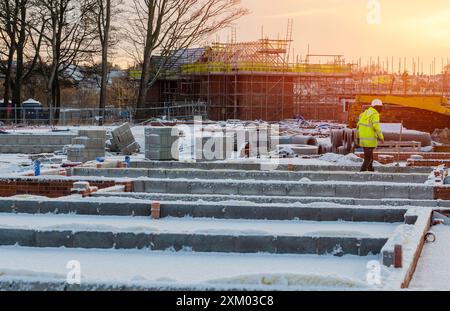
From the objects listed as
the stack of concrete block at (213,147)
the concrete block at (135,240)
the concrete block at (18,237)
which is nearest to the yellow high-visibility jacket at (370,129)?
the stack of concrete block at (213,147)

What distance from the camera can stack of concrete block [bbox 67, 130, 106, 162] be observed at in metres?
17.5

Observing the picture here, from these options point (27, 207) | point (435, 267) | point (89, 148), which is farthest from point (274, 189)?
point (89, 148)

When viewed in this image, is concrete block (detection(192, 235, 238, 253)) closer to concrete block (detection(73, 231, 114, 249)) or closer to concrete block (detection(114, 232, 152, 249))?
concrete block (detection(114, 232, 152, 249))

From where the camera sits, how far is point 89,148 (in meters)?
17.6

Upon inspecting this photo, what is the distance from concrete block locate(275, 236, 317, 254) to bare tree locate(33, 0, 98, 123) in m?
25.7

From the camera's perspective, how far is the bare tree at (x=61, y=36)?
33750 mm

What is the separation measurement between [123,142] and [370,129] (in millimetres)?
8475

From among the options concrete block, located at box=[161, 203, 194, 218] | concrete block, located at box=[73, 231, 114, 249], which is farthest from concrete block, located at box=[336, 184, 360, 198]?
concrete block, located at box=[73, 231, 114, 249]

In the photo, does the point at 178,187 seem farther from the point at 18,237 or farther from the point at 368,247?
the point at 368,247

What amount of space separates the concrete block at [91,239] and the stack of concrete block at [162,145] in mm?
8802

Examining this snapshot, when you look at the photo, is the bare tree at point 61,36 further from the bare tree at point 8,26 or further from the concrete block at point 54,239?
the concrete block at point 54,239

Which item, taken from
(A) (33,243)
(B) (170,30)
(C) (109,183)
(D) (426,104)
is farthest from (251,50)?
(A) (33,243)
